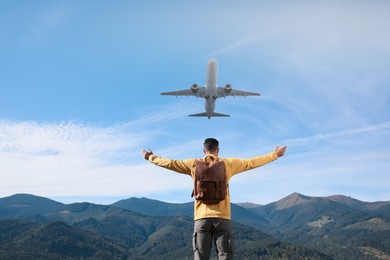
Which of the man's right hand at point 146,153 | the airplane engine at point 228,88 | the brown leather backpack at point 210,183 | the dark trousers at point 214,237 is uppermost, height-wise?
the airplane engine at point 228,88

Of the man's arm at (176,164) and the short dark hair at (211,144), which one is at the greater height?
the short dark hair at (211,144)

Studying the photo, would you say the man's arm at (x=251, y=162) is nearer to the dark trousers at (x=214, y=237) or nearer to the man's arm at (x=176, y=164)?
the man's arm at (x=176, y=164)

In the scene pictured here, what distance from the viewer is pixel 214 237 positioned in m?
12.0

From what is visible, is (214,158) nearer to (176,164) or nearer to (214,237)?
(176,164)

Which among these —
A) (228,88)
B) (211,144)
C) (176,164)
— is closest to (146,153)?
(176,164)

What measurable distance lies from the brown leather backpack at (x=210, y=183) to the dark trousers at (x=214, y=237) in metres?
0.60

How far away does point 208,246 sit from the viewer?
12.0 meters

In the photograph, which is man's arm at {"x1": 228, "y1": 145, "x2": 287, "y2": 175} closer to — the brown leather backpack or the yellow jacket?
the yellow jacket

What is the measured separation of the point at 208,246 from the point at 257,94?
92012 millimetres

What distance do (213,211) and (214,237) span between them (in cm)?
79

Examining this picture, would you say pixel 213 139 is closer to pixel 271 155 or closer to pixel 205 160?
pixel 205 160

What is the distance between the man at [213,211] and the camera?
463 inches

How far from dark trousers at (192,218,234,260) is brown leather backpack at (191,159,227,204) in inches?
23.5

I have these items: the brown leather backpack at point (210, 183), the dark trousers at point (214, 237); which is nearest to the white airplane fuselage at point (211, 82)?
the brown leather backpack at point (210, 183)
